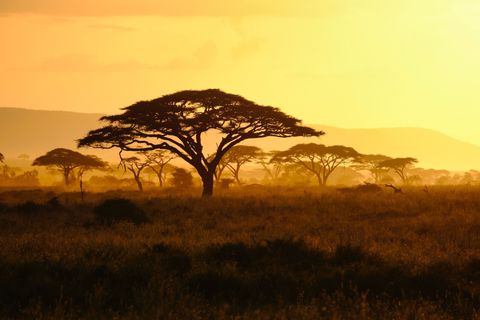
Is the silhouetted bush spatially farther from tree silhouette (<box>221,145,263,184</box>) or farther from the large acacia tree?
tree silhouette (<box>221,145,263,184</box>)

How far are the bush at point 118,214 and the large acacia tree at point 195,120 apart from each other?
42.9ft

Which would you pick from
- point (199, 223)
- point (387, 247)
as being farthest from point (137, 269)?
point (199, 223)

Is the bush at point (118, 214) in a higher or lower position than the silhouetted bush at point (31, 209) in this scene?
lower

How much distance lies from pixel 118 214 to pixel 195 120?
14.3 meters

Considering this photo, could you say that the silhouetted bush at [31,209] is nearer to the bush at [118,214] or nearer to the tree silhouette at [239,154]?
the bush at [118,214]

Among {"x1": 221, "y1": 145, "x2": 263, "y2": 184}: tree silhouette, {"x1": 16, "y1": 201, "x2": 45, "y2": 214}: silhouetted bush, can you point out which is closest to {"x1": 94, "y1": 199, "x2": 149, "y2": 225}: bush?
{"x1": 16, "y1": 201, "x2": 45, "y2": 214}: silhouetted bush

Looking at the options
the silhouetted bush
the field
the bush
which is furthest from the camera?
the silhouetted bush

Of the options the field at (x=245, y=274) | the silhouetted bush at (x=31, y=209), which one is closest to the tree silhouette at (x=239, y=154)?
the silhouetted bush at (x=31, y=209)

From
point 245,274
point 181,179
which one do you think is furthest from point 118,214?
point 181,179

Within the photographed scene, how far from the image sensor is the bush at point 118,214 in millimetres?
16791

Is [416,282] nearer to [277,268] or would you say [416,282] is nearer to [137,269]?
[277,268]

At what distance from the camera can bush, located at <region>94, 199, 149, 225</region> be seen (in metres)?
16.8

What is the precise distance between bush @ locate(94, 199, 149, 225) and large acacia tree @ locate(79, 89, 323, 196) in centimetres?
1308

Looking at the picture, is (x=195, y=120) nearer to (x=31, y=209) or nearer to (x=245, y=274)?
(x=31, y=209)
